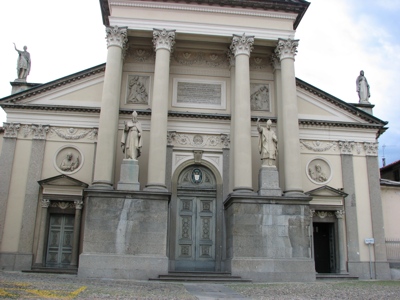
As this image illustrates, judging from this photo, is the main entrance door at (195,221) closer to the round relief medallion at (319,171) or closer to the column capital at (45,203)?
the round relief medallion at (319,171)

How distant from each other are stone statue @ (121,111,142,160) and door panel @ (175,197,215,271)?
12.7ft

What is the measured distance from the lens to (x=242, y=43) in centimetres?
2173

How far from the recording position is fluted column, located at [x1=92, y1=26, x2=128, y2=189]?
19.2 metres

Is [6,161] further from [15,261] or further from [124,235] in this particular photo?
[124,235]

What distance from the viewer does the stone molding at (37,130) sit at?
22.2m

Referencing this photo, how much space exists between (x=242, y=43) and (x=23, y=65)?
12051 mm

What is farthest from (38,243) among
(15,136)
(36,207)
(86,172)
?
(15,136)

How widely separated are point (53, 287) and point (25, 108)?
43.5 ft

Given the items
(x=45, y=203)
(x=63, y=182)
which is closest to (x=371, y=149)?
(x=63, y=182)

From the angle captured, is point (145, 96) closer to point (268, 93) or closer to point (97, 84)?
point (97, 84)

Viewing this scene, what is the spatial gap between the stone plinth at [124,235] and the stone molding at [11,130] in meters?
6.52

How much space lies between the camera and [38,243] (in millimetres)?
20766

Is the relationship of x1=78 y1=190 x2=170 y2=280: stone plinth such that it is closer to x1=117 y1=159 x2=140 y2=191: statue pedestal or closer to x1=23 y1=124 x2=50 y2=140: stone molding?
x1=117 y1=159 x2=140 y2=191: statue pedestal

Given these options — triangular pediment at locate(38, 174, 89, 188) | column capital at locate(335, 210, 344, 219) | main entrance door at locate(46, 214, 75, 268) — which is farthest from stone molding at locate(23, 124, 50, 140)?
column capital at locate(335, 210, 344, 219)
